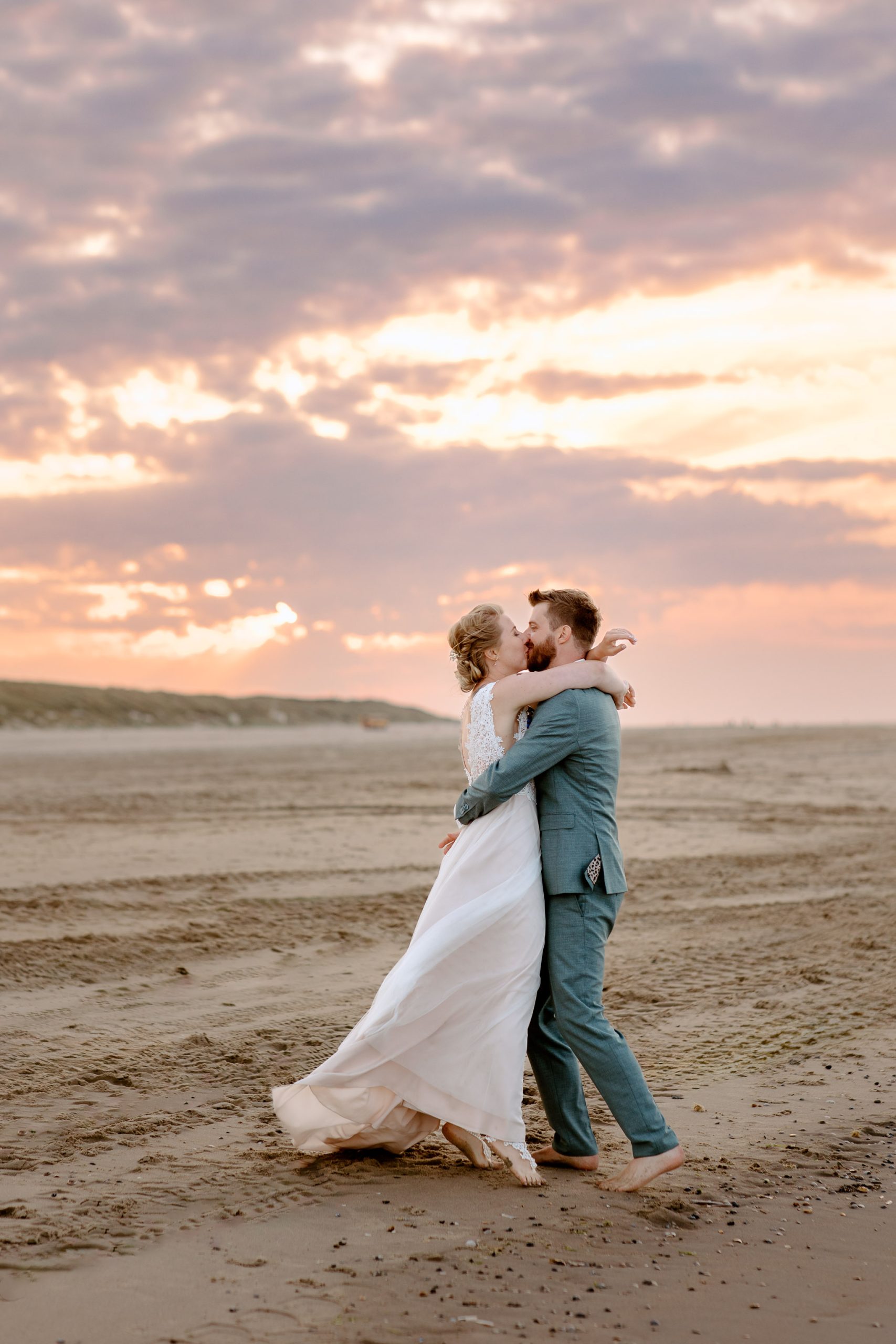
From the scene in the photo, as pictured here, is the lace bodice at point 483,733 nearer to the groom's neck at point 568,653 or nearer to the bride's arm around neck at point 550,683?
the bride's arm around neck at point 550,683

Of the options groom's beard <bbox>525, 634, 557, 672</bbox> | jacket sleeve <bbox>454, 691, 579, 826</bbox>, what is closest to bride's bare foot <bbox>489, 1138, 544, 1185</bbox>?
jacket sleeve <bbox>454, 691, 579, 826</bbox>

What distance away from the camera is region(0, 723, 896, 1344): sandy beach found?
3.57 meters

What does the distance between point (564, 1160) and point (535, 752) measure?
1704 millimetres

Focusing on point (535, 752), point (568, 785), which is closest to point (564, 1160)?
point (568, 785)

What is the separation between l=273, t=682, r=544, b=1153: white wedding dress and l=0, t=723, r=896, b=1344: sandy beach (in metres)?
0.33

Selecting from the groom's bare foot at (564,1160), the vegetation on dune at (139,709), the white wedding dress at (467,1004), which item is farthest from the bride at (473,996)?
the vegetation on dune at (139,709)

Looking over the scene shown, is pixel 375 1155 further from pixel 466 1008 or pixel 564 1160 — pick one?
pixel 466 1008

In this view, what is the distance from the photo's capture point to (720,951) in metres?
8.84

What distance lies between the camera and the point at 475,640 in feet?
15.5

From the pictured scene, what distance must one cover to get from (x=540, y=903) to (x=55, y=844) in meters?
10.3

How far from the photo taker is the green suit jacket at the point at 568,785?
444cm

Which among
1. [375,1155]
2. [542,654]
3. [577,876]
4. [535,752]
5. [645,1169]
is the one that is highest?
[542,654]

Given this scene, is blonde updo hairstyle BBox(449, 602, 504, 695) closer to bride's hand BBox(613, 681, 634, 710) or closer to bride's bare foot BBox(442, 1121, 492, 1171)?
bride's hand BBox(613, 681, 634, 710)

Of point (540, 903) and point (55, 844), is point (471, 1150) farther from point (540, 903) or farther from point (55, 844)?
point (55, 844)
